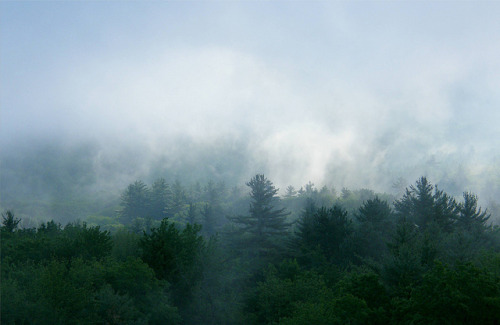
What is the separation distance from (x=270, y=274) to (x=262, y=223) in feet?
68.9

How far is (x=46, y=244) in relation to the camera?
49.3m

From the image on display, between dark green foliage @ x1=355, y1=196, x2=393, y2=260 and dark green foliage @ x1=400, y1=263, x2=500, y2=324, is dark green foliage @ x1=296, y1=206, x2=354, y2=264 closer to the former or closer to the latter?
dark green foliage @ x1=355, y1=196, x2=393, y2=260

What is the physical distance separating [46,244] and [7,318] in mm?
22043

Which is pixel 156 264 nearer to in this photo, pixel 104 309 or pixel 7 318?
pixel 104 309

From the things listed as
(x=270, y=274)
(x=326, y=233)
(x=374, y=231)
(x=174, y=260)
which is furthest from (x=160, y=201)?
(x=270, y=274)

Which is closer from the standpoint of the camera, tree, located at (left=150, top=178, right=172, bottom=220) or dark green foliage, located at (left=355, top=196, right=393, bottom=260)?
dark green foliage, located at (left=355, top=196, right=393, bottom=260)

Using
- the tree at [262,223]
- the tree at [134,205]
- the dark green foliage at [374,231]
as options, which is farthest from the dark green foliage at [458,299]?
the tree at [134,205]

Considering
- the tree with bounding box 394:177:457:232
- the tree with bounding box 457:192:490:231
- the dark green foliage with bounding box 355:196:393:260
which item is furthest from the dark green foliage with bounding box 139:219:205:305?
the tree with bounding box 457:192:490:231

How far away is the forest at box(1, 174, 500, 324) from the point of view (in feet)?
80.7

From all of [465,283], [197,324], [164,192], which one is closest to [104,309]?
[197,324]

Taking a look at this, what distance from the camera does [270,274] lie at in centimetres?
4384

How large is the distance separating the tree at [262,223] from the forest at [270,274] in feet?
0.65

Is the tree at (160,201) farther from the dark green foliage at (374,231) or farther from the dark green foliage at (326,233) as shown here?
the dark green foliage at (374,231)

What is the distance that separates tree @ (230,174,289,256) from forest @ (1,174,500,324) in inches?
7.8
